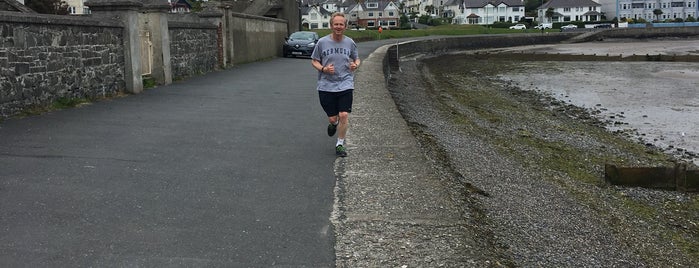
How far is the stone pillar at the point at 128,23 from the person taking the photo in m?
13.7

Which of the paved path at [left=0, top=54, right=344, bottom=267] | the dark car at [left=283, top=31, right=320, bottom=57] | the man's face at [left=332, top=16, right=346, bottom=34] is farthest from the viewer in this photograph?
the dark car at [left=283, top=31, right=320, bottom=57]

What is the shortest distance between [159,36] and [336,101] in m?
9.65

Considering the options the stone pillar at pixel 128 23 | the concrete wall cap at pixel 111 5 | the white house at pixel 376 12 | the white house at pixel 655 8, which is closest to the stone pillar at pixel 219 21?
the stone pillar at pixel 128 23

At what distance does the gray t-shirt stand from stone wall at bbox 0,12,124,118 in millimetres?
4967

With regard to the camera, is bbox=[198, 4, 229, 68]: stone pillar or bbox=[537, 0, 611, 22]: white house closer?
bbox=[198, 4, 229, 68]: stone pillar

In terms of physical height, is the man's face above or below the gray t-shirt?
above

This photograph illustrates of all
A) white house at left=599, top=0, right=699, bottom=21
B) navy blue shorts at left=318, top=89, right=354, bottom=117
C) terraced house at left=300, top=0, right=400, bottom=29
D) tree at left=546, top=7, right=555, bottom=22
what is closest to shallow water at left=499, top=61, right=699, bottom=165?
navy blue shorts at left=318, top=89, right=354, bottom=117

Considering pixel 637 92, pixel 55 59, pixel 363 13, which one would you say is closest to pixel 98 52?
pixel 55 59

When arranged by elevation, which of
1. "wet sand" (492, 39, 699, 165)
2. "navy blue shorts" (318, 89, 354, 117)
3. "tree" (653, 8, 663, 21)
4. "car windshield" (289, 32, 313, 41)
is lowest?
"wet sand" (492, 39, 699, 165)

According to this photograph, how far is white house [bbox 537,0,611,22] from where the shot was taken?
135 meters

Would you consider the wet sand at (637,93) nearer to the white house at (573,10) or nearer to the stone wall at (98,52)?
the stone wall at (98,52)

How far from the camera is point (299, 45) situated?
3170 cm

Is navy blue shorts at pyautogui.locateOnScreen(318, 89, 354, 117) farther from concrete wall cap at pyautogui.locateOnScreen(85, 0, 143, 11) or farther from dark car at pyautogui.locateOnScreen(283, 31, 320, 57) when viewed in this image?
dark car at pyautogui.locateOnScreen(283, 31, 320, 57)

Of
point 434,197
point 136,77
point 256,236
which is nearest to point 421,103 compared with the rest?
point 136,77
